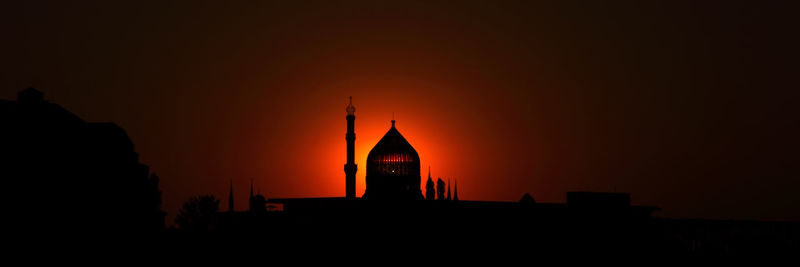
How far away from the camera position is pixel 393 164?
68375mm

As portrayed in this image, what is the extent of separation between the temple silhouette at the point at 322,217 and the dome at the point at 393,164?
10.7 metres

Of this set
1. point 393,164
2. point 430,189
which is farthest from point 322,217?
point 430,189

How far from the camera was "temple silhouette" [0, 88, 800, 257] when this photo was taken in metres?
46.7

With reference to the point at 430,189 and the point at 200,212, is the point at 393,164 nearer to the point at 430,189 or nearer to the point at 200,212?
the point at 430,189

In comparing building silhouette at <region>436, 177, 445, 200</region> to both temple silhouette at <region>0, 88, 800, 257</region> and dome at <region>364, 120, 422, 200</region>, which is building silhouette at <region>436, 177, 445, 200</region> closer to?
dome at <region>364, 120, 422, 200</region>

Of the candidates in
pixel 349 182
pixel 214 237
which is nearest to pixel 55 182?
pixel 214 237

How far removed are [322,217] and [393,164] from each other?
15.6 m

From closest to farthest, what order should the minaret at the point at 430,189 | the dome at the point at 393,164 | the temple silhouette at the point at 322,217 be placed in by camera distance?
the temple silhouette at the point at 322,217
the dome at the point at 393,164
the minaret at the point at 430,189

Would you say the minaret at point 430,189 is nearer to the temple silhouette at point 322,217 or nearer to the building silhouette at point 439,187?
the building silhouette at point 439,187

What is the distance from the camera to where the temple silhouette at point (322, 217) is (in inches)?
1839

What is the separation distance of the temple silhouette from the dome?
35.2 feet

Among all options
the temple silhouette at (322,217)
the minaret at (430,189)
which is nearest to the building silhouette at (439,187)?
the minaret at (430,189)

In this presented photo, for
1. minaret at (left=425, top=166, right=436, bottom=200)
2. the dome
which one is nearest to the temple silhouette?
the dome

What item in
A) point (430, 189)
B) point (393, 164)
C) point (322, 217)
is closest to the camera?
point (322, 217)
